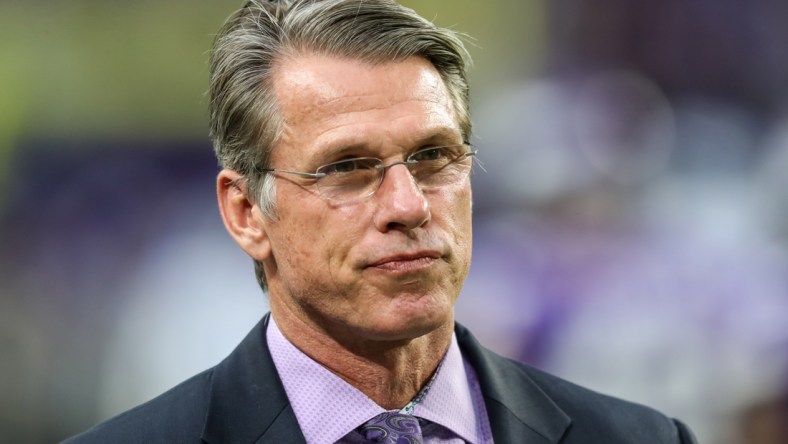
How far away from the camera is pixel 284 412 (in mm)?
2535

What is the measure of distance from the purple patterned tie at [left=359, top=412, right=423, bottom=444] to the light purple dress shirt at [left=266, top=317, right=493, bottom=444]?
2cm

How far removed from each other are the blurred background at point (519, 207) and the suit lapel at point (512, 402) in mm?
1735

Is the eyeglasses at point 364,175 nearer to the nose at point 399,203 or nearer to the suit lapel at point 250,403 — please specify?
the nose at point 399,203

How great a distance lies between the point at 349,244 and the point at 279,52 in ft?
1.76

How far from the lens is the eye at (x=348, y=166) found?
2547 millimetres

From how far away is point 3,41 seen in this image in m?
4.43

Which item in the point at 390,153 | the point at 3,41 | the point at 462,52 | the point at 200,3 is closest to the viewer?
the point at 390,153

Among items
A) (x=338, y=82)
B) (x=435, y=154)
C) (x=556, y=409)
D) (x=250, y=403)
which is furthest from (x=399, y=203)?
(x=556, y=409)

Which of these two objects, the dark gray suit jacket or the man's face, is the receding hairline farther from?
the dark gray suit jacket

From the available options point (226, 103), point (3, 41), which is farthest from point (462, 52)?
point (3, 41)

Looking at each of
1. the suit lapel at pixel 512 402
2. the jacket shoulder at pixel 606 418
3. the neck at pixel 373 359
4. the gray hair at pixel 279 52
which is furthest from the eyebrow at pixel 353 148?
the jacket shoulder at pixel 606 418

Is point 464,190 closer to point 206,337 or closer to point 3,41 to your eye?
point 206,337

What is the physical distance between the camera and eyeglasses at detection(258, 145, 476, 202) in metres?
2.54

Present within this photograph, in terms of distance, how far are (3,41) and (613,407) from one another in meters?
2.90
